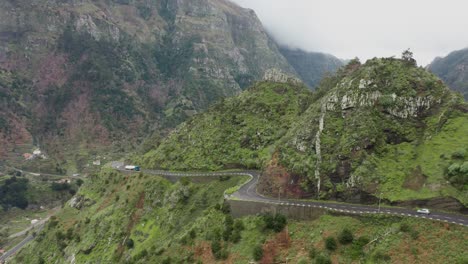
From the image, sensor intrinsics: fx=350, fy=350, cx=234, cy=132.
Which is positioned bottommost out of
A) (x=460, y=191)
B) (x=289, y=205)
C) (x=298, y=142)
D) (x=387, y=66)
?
(x=289, y=205)

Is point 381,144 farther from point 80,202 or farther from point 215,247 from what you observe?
point 80,202

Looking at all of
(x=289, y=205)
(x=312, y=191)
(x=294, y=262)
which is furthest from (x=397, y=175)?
(x=294, y=262)

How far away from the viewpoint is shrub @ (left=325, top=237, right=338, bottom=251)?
42.5 metres

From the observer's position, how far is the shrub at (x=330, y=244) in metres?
42.5

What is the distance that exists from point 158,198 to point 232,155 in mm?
20493

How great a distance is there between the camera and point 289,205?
→ 168ft

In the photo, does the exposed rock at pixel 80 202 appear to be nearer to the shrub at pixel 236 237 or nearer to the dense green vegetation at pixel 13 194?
the shrub at pixel 236 237

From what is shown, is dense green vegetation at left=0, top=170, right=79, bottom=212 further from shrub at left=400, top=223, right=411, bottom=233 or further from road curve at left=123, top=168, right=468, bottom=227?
shrub at left=400, top=223, right=411, bottom=233

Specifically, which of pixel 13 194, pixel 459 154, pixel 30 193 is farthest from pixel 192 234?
pixel 13 194

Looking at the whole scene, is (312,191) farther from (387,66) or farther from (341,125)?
(387,66)

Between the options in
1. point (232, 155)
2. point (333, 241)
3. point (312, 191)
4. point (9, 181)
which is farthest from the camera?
point (9, 181)

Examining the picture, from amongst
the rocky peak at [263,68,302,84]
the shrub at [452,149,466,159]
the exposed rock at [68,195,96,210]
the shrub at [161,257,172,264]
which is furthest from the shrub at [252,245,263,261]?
the rocky peak at [263,68,302,84]

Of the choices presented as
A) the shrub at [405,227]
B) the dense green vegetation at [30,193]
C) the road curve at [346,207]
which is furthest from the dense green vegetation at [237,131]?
the dense green vegetation at [30,193]

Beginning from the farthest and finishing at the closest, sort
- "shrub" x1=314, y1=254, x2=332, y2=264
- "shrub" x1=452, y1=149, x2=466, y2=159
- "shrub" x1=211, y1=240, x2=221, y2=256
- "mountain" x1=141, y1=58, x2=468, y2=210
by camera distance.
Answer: "shrub" x1=211, y1=240, x2=221, y2=256 < "mountain" x1=141, y1=58, x2=468, y2=210 < "shrub" x1=452, y1=149, x2=466, y2=159 < "shrub" x1=314, y1=254, x2=332, y2=264
